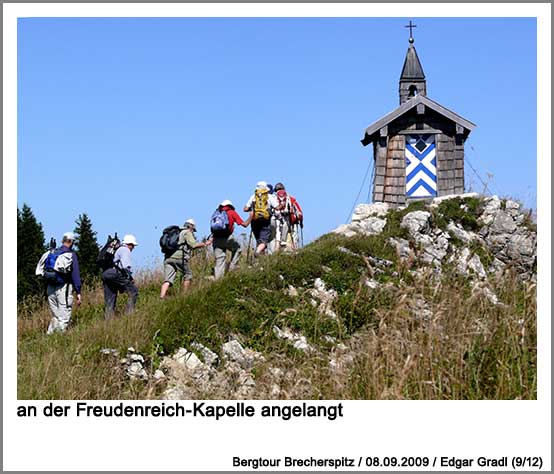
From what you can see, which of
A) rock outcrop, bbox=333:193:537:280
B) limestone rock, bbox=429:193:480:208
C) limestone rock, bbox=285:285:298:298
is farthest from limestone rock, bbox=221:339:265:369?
limestone rock, bbox=429:193:480:208

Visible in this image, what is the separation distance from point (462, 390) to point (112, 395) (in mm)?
4850

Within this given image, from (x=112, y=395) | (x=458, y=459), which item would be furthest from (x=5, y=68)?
(x=458, y=459)

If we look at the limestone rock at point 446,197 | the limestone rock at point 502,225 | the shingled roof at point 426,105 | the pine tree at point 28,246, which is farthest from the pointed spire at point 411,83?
the pine tree at point 28,246

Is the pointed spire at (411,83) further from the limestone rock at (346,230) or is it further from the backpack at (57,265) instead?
the backpack at (57,265)

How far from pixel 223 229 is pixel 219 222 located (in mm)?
174

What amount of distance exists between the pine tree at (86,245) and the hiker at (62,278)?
16.9 m

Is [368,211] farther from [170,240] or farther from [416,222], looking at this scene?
[170,240]

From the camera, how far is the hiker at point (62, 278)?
13.7m

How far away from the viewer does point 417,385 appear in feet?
19.5

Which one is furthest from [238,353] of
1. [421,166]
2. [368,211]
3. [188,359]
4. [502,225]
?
[421,166]

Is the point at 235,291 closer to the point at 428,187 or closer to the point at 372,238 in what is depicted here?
the point at 372,238

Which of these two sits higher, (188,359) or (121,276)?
(121,276)

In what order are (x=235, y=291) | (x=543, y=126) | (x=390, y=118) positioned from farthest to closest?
(x=390, y=118), (x=235, y=291), (x=543, y=126)

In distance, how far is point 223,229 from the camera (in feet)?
50.6
